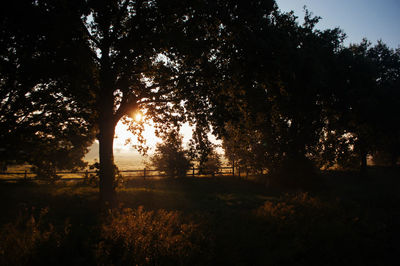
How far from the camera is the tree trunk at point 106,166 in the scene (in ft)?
31.8

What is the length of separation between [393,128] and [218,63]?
73.2 feet

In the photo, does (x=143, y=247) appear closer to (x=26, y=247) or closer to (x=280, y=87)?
(x=26, y=247)

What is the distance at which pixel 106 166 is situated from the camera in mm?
9766

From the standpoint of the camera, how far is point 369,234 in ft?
24.6

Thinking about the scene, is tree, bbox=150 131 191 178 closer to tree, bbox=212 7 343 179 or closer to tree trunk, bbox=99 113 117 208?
tree, bbox=212 7 343 179

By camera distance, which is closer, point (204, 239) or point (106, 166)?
point (204, 239)

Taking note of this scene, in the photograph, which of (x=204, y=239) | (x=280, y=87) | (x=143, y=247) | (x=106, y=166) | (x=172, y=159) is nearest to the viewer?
(x=143, y=247)

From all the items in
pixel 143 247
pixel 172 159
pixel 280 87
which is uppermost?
pixel 280 87

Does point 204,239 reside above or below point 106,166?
below

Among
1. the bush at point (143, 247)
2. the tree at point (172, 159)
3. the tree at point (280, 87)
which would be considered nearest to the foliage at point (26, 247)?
the bush at point (143, 247)

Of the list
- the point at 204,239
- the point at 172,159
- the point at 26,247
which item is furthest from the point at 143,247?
the point at 172,159

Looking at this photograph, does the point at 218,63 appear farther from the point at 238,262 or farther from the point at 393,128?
the point at 393,128

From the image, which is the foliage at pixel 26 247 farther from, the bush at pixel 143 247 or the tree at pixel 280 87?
the tree at pixel 280 87

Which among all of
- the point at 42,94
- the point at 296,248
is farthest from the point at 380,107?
the point at 42,94
